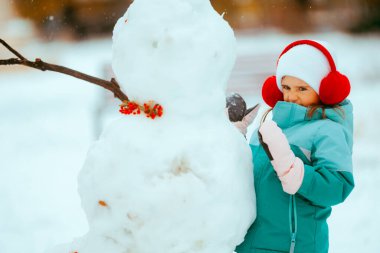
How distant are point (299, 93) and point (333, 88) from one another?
0.14 meters

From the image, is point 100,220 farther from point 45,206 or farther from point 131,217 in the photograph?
point 45,206

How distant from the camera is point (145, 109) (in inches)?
68.9

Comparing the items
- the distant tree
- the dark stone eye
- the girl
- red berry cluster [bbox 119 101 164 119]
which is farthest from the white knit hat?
the distant tree

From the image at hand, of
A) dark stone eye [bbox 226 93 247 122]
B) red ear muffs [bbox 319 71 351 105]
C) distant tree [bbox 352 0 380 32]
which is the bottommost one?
red ear muffs [bbox 319 71 351 105]

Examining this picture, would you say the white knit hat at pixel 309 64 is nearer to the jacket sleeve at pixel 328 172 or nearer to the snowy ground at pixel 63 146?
the jacket sleeve at pixel 328 172

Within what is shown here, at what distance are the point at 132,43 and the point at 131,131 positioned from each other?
0.31 m

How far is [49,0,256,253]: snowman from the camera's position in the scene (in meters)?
1.71

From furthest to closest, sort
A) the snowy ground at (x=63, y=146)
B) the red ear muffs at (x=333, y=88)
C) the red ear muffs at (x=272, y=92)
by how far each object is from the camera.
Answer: the snowy ground at (x=63, y=146) < the red ear muffs at (x=272, y=92) < the red ear muffs at (x=333, y=88)

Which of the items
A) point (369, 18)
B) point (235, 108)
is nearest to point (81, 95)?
point (235, 108)

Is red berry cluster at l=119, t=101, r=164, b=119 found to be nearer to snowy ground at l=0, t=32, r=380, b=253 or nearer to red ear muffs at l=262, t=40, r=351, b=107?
red ear muffs at l=262, t=40, r=351, b=107

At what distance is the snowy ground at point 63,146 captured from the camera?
161 inches

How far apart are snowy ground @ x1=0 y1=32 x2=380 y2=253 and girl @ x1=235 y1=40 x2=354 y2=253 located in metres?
2.02

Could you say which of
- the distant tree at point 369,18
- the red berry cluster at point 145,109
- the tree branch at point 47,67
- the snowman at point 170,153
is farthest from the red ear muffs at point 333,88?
the distant tree at point 369,18

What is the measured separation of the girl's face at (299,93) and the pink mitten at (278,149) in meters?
0.28
